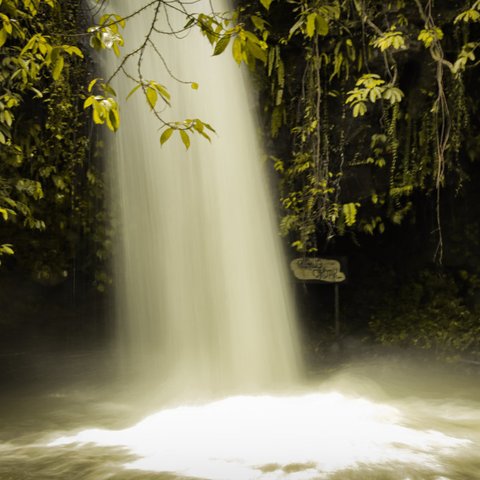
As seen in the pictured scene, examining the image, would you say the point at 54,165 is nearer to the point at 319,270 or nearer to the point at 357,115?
the point at 319,270

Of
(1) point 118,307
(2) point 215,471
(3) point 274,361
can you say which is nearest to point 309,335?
(3) point 274,361

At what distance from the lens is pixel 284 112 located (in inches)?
296

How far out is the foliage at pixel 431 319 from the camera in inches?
290

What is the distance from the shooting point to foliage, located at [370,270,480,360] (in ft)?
24.2

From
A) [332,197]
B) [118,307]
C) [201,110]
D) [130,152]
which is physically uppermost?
Result: [201,110]

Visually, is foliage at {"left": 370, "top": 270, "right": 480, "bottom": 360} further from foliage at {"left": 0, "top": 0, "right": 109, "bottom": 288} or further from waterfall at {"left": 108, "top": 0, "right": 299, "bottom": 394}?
foliage at {"left": 0, "top": 0, "right": 109, "bottom": 288}

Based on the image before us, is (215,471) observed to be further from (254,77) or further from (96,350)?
(254,77)

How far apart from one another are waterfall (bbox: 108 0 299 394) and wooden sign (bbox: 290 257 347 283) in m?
0.37

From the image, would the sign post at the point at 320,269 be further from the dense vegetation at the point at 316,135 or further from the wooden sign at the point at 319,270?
the dense vegetation at the point at 316,135

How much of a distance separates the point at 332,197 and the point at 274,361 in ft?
Answer: 8.17

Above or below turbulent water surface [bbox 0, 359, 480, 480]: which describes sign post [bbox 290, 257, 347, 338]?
above

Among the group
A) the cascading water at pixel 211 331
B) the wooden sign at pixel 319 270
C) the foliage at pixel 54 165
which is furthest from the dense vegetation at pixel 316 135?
the cascading water at pixel 211 331

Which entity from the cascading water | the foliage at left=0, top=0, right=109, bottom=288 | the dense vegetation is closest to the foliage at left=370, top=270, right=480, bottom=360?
the dense vegetation

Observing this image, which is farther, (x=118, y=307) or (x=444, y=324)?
(x=118, y=307)
